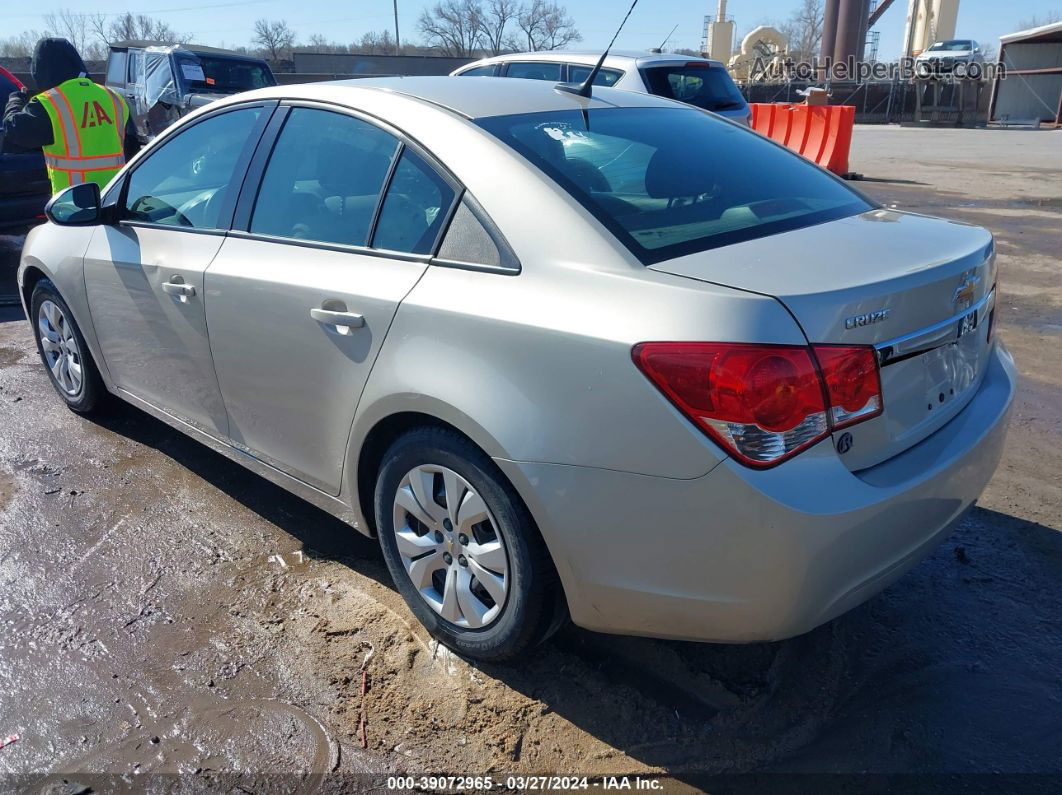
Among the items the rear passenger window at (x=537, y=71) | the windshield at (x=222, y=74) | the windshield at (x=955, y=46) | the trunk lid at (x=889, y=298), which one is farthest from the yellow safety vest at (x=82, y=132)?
the windshield at (x=955, y=46)

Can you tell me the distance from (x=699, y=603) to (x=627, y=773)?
546 mm

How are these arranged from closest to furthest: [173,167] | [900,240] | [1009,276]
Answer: [900,240], [173,167], [1009,276]

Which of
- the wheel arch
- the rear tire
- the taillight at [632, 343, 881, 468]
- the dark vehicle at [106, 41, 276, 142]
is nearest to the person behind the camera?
the taillight at [632, 343, 881, 468]

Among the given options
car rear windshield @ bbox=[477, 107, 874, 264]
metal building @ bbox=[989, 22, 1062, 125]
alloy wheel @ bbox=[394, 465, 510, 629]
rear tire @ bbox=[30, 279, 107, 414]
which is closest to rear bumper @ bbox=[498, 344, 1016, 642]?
alloy wheel @ bbox=[394, 465, 510, 629]

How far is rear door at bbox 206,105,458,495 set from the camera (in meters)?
2.67

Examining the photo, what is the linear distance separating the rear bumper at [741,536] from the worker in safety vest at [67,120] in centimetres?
529

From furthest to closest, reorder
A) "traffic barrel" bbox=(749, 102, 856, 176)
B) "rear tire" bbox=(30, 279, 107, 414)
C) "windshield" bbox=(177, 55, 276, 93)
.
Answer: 1. "traffic barrel" bbox=(749, 102, 856, 176)
2. "windshield" bbox=(177, 55, 276, 93)
3. "rear tire" bbox=(30, 279, 107, 414)

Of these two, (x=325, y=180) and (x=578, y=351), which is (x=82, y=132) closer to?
(x=325, y=180)

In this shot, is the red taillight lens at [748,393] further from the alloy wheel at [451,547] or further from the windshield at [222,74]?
the windshield at [222,74]

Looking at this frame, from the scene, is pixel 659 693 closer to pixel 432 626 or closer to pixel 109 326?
pixel 432 626

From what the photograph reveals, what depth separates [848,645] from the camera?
9.15 ft

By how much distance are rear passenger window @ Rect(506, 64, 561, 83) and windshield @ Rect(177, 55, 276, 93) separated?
555 centimetres

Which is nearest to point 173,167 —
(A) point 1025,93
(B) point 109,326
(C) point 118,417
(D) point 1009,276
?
(B) point 109,326

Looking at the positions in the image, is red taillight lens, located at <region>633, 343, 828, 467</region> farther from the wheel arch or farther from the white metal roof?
the white metal roof
